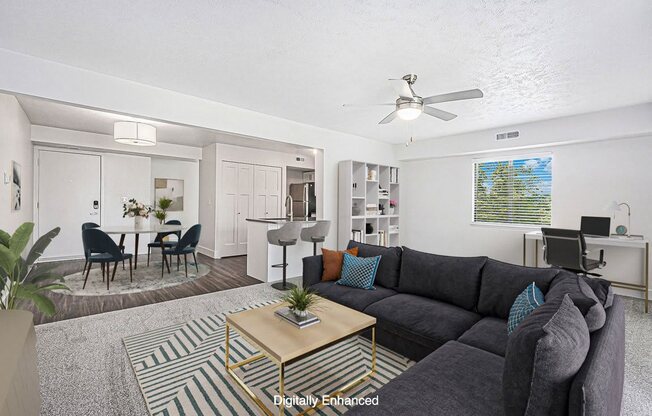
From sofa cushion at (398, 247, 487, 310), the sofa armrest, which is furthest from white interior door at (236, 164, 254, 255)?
sofa cushion at (398, 247, 487, 310)

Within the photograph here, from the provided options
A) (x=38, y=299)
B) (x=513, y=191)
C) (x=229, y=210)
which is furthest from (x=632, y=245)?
(x=229, y=210)

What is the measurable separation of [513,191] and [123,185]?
8.08 metres

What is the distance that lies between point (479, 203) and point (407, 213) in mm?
1491

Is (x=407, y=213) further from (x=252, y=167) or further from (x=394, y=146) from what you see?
(x=252, y=167)

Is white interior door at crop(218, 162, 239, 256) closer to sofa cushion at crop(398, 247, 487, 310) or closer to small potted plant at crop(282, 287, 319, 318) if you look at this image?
sofa cushion at crop(398, 247, 487, 310)

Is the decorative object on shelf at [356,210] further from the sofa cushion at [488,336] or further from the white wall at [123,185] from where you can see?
the white wall at [123,185]

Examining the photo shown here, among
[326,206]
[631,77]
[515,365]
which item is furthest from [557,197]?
[515,365]

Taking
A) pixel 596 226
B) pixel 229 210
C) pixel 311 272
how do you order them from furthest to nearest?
1. pixel 229 210
2. pixel 596 226
3. pixel 311 272

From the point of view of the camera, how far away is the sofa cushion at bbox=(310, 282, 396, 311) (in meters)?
2.76

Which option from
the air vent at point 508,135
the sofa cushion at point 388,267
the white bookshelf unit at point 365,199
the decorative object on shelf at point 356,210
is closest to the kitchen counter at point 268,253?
the white bookshelf unit at point 365,199

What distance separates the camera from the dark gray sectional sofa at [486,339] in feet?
3.45

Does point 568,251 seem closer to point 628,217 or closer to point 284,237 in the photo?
point 628,217

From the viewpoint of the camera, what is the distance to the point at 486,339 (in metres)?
1.98

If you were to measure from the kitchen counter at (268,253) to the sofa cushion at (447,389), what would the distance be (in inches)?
125
